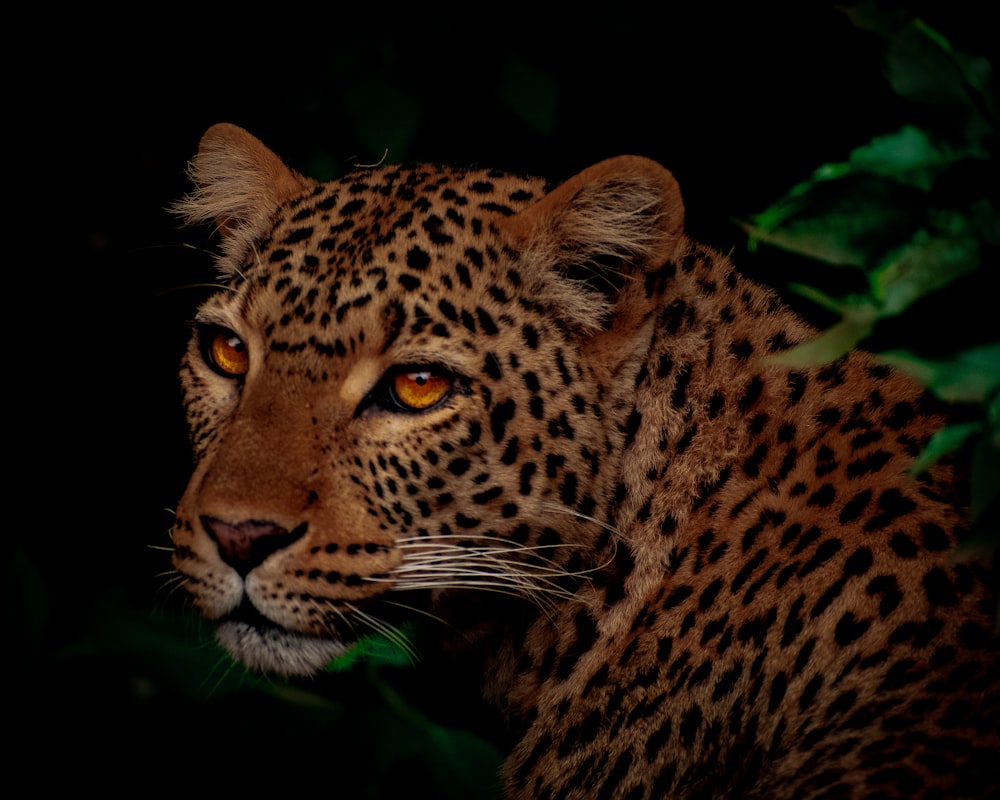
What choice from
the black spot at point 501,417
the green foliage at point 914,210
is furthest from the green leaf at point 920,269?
the black spot at point 501,417

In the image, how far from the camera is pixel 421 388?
3.66 metres

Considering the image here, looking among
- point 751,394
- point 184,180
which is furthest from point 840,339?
point 184,180

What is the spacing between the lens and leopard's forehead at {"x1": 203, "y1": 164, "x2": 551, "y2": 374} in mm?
3660

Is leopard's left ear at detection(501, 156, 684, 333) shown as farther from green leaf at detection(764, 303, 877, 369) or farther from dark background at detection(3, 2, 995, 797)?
green leaf at detection(764, 303, 877, 369)

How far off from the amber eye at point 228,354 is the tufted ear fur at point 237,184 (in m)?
0.47

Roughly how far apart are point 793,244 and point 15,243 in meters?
5.39

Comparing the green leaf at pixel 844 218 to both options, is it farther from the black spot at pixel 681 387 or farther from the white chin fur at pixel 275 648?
the white chin fur at pixel 275 648

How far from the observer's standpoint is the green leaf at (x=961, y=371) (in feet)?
7.69

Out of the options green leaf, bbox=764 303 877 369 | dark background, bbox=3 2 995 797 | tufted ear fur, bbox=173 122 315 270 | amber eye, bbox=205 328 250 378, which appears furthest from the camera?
dark background, bbox=3 2 995 797

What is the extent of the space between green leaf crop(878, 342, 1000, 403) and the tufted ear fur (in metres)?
2.70

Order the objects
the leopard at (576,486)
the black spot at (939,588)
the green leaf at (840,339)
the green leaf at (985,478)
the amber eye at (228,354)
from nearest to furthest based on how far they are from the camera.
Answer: the green leaf at (985,478) → the green leaf at (840,339) → the black spot at (939,588) → the leopard at (576,486) → the amber eye at (228,354)

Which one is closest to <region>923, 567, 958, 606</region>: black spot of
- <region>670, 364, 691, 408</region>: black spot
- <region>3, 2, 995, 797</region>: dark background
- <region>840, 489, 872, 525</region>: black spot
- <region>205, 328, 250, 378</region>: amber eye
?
<region>840, 489, 872, 525</region>: black spot

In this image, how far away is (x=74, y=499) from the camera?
693cm

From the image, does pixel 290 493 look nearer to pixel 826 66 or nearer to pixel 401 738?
pixel 401 738
